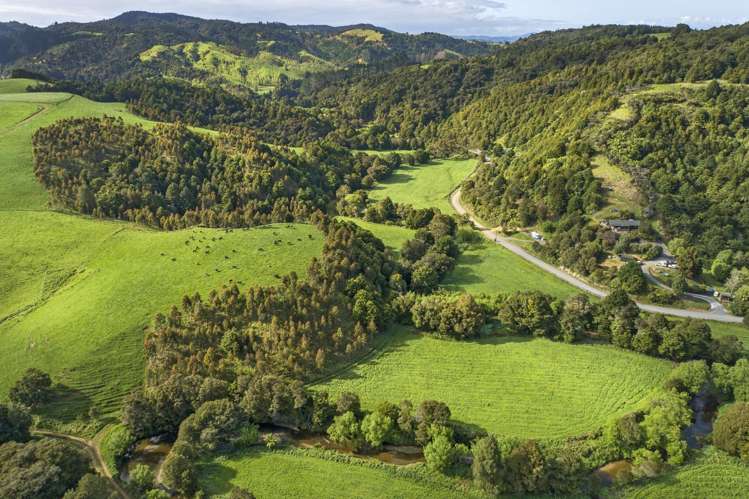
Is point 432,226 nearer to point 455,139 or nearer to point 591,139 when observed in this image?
point 591,139

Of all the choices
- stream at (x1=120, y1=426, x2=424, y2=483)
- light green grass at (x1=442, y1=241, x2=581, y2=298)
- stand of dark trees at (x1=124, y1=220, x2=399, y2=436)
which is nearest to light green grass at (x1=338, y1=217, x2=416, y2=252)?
light green grass at (x1=442, y1=241, x2=581, y2=298)

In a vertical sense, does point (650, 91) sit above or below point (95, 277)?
above

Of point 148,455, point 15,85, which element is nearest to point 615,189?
point 148,455

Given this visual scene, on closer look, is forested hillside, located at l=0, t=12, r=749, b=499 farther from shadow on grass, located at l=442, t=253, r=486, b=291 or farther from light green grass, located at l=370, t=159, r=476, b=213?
light green grass, located at l=370, t=159, r=476, b=213

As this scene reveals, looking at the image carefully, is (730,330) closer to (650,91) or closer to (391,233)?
(391,233)

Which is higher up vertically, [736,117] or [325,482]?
[736,117]

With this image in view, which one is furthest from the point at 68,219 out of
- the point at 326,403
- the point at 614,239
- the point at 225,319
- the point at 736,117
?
the point at 736,117
